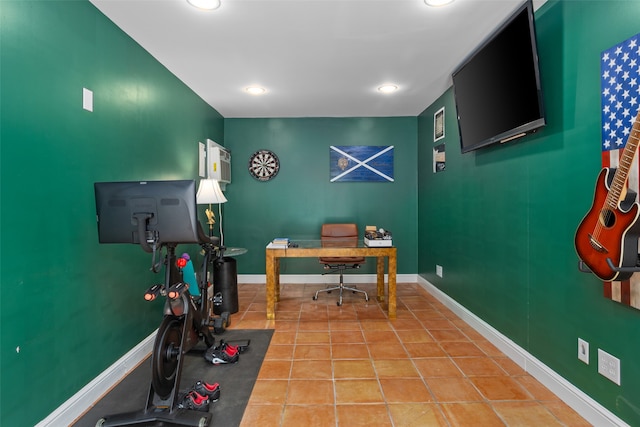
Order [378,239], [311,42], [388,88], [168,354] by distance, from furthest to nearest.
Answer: [388,88] → [378,239] → [311,42] → [168,354]

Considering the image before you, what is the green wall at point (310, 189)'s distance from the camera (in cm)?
491

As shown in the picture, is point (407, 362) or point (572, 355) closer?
point (572, 355)

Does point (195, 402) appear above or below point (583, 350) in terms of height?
below

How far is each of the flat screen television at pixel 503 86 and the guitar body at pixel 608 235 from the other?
0.71m

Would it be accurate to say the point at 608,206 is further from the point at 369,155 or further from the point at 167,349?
the point at 369,155

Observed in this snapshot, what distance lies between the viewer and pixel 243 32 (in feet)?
7.97

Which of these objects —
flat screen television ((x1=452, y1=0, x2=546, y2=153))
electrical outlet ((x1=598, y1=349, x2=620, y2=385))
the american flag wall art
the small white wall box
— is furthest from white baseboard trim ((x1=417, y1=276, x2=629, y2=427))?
the small white wall box

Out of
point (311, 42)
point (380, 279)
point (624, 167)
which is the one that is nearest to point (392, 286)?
point (380, 279)

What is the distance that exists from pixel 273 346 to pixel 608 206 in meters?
2.49

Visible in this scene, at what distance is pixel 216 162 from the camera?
420cm

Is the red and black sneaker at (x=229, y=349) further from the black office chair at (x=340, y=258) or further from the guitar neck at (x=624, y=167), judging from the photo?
the guitar neck at (x=624, y=167)

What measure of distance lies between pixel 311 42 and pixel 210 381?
8.87 feet

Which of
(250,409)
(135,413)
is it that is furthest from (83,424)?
(250,409)

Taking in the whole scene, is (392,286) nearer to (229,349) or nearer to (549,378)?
(549,378)
